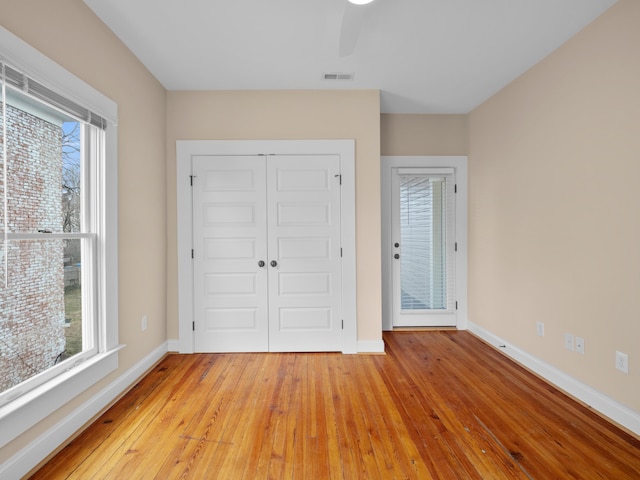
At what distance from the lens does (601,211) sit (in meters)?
2.13

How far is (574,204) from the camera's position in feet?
7.72

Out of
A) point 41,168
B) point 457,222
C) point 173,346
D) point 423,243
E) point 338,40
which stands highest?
point 338,40

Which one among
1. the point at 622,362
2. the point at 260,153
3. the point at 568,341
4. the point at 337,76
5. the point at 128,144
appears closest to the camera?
the point at 622,362

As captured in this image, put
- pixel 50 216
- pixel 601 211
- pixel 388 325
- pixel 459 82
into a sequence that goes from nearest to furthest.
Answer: pixel 50 216
pixel 601 211
pixel 459 82
pixel 388 325

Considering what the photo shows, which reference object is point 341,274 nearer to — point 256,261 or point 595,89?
point 256,261

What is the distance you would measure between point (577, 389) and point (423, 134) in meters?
2.94

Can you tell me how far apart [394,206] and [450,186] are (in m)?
0.75

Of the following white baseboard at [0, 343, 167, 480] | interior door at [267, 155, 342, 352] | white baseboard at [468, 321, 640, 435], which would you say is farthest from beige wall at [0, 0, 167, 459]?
white baseboard at [468, 321, 640, 435]

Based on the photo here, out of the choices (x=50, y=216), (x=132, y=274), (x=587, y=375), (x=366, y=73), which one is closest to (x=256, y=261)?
(x=132, y=274)

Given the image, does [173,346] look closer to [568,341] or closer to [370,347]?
[370,347]

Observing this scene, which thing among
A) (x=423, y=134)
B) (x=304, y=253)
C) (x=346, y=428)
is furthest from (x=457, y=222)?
(x=346, y=428)

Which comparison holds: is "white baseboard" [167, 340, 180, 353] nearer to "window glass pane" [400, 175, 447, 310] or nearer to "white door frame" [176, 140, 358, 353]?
"white door frame" [176, 140, 358, 353]

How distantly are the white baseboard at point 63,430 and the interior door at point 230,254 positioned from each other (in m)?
0.77

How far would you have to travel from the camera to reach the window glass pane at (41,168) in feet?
5.24
